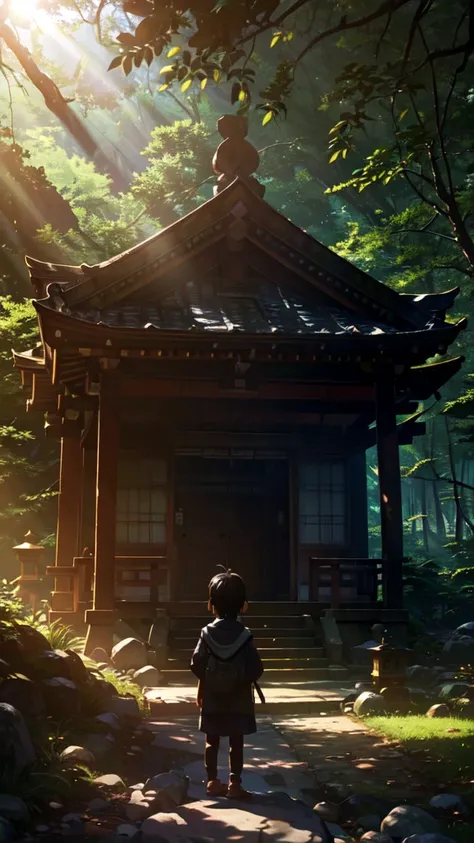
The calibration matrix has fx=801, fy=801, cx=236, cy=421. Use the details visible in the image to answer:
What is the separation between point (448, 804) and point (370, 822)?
24.2 inches

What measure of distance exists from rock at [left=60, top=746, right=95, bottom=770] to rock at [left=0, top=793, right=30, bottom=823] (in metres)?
1.10

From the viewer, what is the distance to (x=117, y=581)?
43.3 ft

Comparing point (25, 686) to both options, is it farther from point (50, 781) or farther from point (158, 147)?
point (158, 147)

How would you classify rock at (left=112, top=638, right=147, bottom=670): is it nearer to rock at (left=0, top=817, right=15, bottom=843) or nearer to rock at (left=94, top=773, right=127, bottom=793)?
rock at (left=94, top=773, right=127, bottom=793)

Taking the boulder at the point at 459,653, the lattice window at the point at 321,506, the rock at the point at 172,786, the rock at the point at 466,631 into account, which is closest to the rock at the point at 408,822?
the rock at the point at 172,786

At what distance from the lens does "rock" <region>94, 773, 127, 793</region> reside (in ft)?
19.0

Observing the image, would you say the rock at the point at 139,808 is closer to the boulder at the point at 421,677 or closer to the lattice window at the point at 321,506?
the boulder at the point at 421,677

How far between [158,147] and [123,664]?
32.4 m

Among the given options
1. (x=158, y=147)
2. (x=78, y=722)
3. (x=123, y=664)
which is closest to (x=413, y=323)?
(x=123, y=664)

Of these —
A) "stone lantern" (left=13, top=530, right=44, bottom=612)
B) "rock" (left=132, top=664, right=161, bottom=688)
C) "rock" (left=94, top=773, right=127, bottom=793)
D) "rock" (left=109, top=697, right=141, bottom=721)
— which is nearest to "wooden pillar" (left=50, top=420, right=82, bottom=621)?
"stone lantern" (left=13, top=530, right=44, bottom=612)

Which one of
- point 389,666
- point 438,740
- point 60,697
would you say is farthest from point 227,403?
point 438,740

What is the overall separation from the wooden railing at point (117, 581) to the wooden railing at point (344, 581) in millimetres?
2505

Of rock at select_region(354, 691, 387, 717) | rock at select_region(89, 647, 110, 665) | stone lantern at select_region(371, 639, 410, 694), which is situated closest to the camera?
rock at select_region(354, 691, 387, 717)

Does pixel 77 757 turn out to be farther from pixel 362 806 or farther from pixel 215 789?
pixel 362 806
